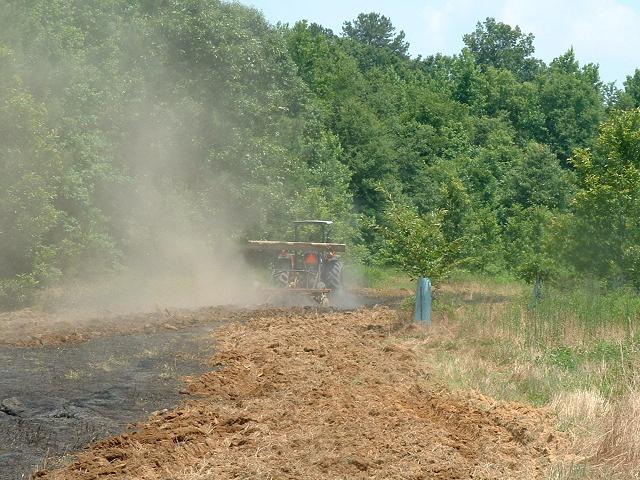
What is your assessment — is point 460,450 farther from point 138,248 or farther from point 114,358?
point 138,248

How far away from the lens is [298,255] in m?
30.2

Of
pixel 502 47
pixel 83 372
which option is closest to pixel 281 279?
pixel 83 372

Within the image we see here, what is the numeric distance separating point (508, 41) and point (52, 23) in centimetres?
8280

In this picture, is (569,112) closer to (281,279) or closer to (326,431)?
(281,279)

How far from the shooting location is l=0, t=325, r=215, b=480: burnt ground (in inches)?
400

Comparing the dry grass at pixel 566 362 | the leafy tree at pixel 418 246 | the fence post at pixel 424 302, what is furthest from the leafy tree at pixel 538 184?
the fence post at pixel 424 302

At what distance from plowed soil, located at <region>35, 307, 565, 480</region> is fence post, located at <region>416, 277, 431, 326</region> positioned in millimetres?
4894

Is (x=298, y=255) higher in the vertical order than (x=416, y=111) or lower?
lower

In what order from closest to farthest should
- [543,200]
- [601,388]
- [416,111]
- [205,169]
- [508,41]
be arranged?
[601,388], [205,169], [543,200], [416,111], [508,41]

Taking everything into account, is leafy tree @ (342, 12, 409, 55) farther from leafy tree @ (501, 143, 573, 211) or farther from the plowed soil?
the plowed soil

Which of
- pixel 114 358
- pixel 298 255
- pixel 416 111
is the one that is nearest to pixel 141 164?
pixel 298 255

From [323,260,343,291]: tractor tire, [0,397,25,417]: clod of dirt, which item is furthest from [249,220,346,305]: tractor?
[0,397,25,417]: clod of dirt

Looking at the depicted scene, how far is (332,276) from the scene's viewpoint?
30031mm

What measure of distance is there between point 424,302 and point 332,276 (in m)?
9.08
